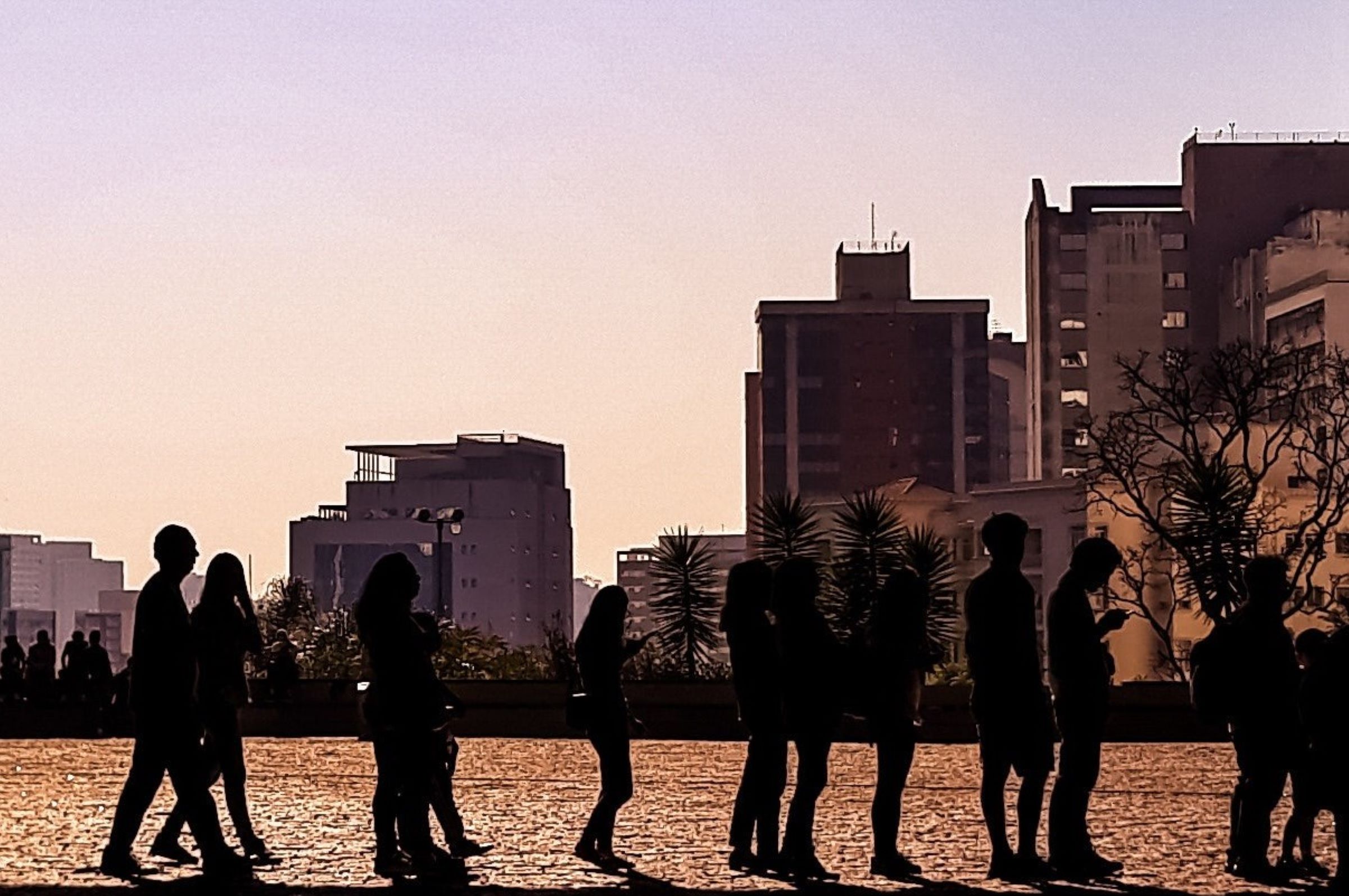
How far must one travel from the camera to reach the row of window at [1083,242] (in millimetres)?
126938

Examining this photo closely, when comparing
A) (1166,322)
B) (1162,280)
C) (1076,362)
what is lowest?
(1076,362)

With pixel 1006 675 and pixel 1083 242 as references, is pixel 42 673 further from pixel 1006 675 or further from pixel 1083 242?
pixel 1083 242

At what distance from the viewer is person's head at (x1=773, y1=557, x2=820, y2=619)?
1258 centimetres

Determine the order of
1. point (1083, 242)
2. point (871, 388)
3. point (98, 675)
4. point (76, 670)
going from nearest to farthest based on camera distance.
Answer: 1. point (98, 675)
2. point (76, 670)
3. point (1083, 242)
4. point (871, 388)

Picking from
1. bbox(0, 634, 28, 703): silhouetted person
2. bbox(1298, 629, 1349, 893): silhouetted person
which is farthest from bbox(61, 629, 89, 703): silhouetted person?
bbox(1298, 629, 1349, 893): silhouetted person

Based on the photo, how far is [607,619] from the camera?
1312 centimetres

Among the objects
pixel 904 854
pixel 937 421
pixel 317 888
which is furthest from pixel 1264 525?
pixel 937 421

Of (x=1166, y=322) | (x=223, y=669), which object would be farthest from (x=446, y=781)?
(x=1166, y=322)

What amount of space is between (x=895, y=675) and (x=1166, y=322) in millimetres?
118942

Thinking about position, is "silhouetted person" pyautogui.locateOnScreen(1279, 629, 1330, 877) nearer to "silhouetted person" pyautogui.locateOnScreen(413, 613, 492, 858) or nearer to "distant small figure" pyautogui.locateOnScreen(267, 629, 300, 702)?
"silhouetted person" pyautogui.locateOnScreen(413, 613, 492, 858)

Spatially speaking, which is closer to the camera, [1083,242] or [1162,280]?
[1162,280]

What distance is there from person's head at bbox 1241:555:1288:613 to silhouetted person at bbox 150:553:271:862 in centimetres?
495

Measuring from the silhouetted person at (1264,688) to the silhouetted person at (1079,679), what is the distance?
62cm

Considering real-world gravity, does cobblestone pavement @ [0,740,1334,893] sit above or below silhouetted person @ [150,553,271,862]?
below
